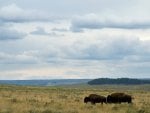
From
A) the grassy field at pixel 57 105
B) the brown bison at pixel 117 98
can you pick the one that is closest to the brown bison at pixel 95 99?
the brown bison at pixel 117 98

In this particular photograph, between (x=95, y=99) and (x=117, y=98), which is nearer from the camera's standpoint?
(x=95, y=99)

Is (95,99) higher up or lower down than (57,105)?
higher up

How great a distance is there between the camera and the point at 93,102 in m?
30.9

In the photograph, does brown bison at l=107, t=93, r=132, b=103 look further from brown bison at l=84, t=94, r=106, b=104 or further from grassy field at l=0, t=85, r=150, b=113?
grassy field at l=0, t=85, r=150, b=113

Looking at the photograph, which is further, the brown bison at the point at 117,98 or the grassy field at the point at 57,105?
the brown bison at the point at 117,98

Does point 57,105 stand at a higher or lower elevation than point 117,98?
lower

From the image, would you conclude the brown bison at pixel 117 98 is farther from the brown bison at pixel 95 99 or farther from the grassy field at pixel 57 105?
the grassy field at pixel 57 105

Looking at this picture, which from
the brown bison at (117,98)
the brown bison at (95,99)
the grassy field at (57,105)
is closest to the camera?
the grassy field at (57,105)

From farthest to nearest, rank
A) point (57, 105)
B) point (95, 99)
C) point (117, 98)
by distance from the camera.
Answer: point (117, 98) < point (95, 99) < point (57, 105)

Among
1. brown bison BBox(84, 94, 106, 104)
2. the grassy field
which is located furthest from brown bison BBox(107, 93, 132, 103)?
the grassy field

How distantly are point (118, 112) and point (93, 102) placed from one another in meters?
7.81

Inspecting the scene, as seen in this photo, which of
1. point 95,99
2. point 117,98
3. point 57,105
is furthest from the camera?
point 117,98

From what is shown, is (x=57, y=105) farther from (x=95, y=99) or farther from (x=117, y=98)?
(x=117, y=98)

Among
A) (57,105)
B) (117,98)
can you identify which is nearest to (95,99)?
(117,98)
